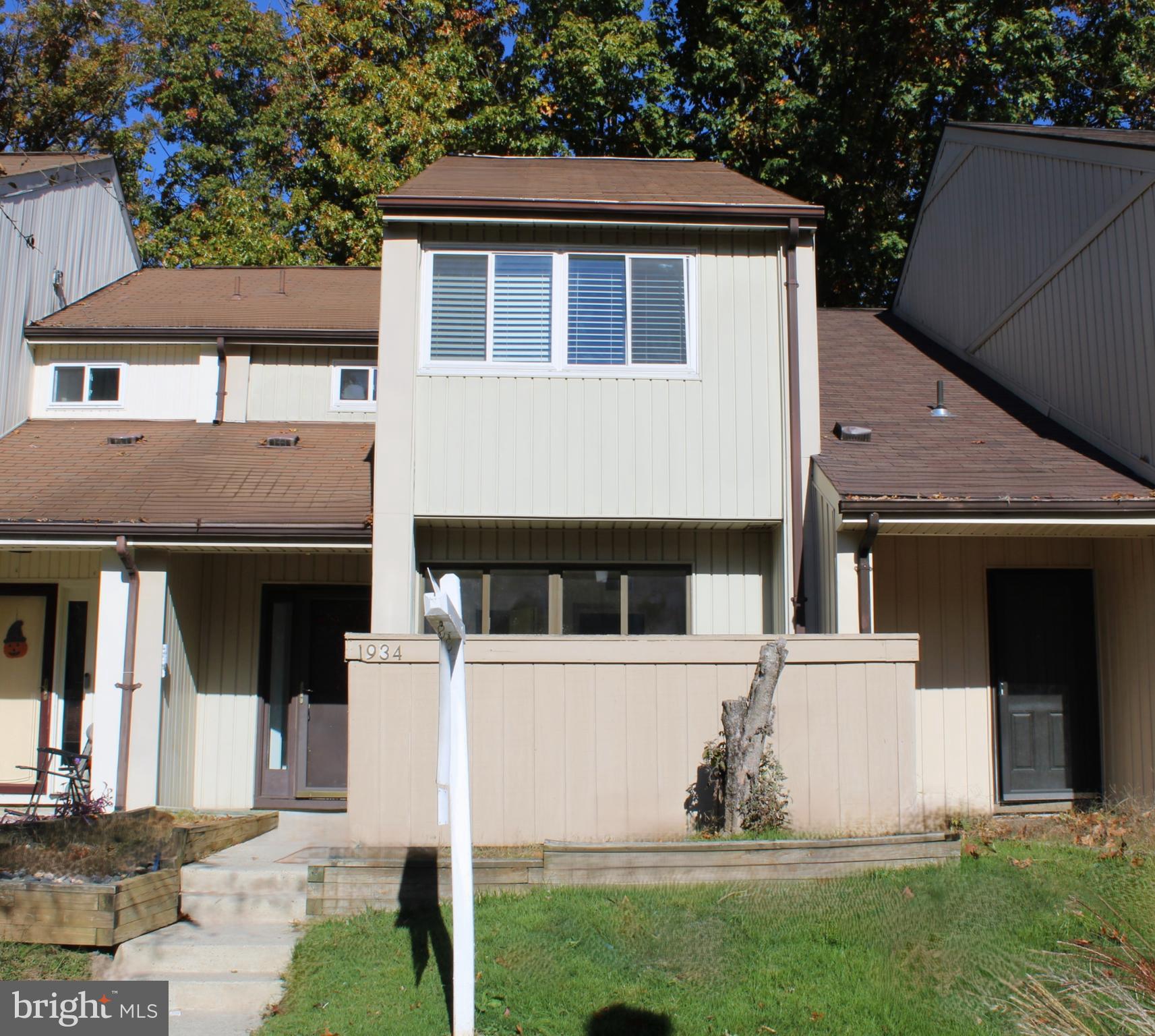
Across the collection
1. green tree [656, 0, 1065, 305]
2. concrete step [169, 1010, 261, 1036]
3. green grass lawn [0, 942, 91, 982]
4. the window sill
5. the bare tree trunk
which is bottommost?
concrete step [169, 1010, 261, 1036]

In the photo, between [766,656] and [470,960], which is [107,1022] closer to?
[470,960]

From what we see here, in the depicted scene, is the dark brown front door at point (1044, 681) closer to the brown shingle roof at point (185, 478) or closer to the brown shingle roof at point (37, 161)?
the brown shingle roof at point (185, 478)

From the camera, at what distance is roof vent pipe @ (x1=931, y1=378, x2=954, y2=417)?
35.8 feet

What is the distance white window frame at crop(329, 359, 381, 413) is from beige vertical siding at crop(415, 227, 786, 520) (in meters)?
3.49

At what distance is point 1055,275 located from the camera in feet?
36.3

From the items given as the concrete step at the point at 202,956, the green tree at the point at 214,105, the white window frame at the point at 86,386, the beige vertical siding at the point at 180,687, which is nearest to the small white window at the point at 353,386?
the white window frame at the point at 86,386

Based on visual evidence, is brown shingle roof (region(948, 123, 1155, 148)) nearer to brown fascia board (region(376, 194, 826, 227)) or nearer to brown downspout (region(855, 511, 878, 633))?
brown fascia board (region(376, 194, 826, 227))

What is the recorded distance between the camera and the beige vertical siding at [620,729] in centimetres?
764

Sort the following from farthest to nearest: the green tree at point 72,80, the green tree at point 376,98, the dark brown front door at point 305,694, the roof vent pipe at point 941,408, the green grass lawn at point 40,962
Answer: the green tree at point 72,80
the green tree at point 376,98
the roof vent pipe at point 941,408
the dark brown front door at point 305,694
the green grass lawn at point 40,962

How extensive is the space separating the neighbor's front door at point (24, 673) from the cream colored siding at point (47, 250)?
6.93 ft

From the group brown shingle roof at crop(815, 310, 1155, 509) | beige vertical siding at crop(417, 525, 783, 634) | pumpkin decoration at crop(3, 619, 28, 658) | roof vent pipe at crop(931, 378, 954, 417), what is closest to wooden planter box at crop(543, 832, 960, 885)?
brown shingle roof at crop(815, 310, 1155, 509)

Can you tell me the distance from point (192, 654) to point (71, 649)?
1.52 metres

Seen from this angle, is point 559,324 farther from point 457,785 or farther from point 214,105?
point 214,105

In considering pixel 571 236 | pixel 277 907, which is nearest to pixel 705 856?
pixel 277 907
